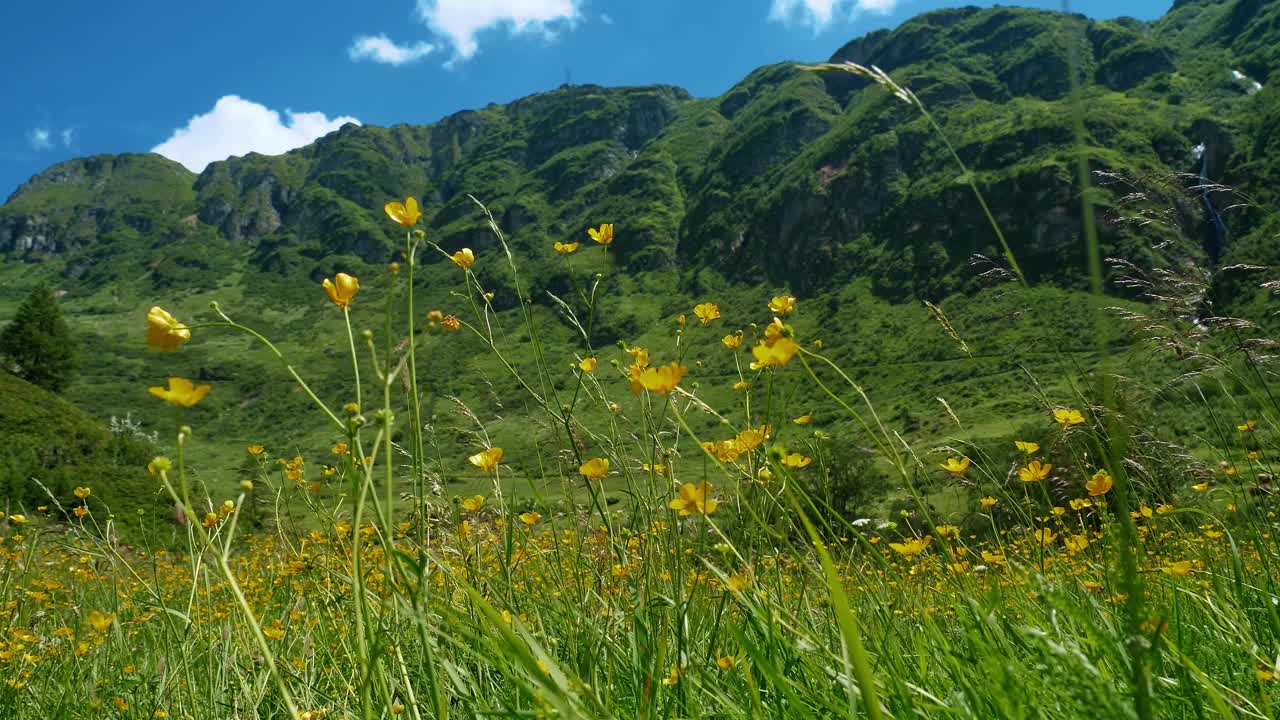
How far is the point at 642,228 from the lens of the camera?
167 metres

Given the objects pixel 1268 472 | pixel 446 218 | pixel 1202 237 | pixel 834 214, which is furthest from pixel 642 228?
pixel 1268 472

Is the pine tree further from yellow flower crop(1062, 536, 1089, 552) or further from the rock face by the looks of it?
the rock face

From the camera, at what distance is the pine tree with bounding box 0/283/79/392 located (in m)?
36.1

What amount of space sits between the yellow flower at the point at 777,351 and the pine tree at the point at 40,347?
4569 cm

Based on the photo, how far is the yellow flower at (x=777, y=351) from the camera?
1.07 meters

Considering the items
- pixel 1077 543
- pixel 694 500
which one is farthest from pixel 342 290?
pixel 1077 543

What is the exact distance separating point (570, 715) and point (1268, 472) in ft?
7.76

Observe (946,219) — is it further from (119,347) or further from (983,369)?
(119,347)

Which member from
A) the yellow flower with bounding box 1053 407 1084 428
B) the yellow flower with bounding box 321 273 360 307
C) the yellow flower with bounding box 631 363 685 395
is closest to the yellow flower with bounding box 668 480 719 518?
the yellow flower with bounding box 631 363 685 395

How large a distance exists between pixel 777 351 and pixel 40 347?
154 ft

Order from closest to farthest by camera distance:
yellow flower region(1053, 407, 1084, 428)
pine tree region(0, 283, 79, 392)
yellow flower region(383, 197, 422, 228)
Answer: yellow flower region(383, 197, 422, 228) < yellow flower region(1053, 407, 1084, 428) < pine tree region(0, 283, 79, 392)

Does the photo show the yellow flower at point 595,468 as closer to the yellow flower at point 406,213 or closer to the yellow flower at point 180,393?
the yellow flower at point 406,213

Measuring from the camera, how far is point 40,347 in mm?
36625

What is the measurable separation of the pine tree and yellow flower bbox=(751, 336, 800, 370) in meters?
45.7
